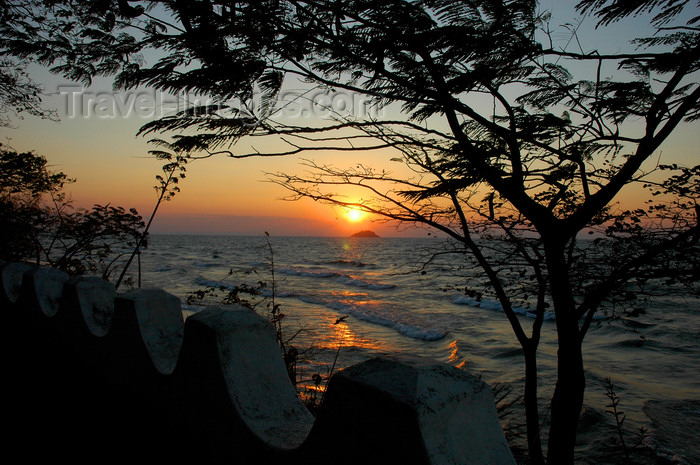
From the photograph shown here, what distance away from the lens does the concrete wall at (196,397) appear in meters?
0.84

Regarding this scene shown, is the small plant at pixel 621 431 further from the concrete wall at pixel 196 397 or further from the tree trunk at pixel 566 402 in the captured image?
the concrete wall at pixel 196 397

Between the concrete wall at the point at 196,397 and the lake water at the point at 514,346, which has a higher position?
the concrete wall at the point at 196,397

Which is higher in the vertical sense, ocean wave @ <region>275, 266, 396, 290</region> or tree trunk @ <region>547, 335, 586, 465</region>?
tree trunk @ <region>547, 335, 586, 465</region>

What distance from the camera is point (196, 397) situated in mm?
1550

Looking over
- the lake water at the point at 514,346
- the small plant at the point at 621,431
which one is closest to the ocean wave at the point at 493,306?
the lake water at the point at 514,346

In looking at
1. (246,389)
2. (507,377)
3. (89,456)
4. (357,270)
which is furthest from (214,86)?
(357,270)

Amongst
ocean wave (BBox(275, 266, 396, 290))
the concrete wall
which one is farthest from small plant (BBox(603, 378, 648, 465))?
ocean wave (BBox(275, 266, 396, 290))

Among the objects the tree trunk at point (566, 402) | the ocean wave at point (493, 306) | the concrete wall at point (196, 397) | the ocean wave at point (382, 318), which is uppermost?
the concrete wall at point (196, 397)

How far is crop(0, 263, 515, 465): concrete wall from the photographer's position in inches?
33.1

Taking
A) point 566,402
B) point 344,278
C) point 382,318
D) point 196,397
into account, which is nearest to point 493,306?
point 382,318

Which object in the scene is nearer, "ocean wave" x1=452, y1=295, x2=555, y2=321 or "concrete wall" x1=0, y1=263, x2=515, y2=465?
"concrete wall" x1=0, y1=263, x2=515, y2=465

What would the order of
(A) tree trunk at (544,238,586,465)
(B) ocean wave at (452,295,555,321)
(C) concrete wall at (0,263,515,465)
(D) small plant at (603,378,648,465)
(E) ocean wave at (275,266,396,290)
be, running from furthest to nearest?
(E) ocean wave at (275,266,396,290)
(B) ocean wave at (452,295,555,321)
(D) small plant at (603,378,648,465)
(A) tree trunk at (544,238,586,465)
(C) concrete wall at (0,263,515,465)

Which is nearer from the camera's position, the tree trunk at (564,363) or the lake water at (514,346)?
the tree trunk at (564,363)

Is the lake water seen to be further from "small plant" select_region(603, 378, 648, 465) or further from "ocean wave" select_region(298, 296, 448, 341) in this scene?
"small plant" select_region(603, 378, 648, 465)
